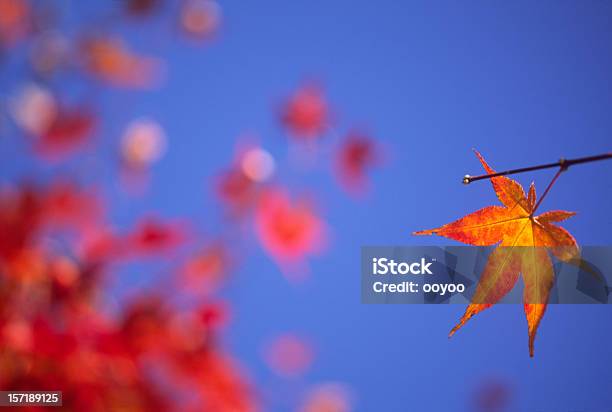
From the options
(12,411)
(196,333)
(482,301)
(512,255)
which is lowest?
(12,411)

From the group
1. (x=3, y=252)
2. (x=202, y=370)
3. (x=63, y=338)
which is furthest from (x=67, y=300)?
(x=202, y=370)

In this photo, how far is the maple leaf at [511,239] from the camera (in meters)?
0.86

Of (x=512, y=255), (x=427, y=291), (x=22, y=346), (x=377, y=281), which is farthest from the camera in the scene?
(x=377, y=281)

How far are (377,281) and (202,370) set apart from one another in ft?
2.33

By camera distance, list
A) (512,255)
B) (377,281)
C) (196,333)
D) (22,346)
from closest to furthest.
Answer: (22,346), (512,255), (196,333), (377,281)

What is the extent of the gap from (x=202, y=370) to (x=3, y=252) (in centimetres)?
61

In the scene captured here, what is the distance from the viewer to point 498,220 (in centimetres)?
95

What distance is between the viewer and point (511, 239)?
938 millimetres

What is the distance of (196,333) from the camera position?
1.10 metres

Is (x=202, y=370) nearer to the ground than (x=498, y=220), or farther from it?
nearer to the ground

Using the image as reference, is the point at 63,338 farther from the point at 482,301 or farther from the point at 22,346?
the point at 482,301

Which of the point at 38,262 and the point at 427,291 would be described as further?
the point at 427,291

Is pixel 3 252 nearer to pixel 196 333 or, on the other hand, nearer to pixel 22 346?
pixel 22 346

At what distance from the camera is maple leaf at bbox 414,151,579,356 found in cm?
86
